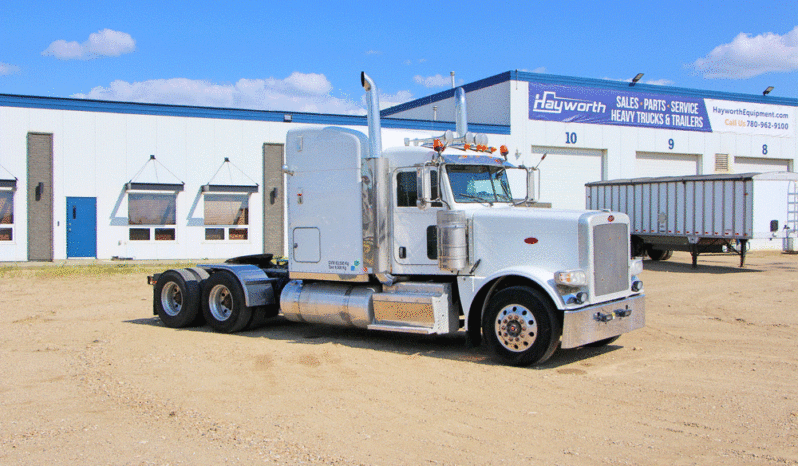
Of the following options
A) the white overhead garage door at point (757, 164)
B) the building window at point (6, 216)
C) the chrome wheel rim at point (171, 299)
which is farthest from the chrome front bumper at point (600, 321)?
the white overhead garage door at point (757, 164)

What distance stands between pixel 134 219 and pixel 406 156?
61.9 ft

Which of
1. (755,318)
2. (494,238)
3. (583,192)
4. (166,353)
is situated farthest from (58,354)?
(583,192)

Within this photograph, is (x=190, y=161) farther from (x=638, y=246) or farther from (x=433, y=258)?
(x=433, y=258)

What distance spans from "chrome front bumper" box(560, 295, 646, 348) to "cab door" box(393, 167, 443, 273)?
2118 mm

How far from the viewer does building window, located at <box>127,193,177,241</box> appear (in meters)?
25.1

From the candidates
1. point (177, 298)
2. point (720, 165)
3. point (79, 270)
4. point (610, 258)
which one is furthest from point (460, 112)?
point (720, 165)

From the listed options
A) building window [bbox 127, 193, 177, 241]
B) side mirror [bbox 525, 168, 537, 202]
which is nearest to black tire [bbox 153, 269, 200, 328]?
side mirror [bbox 525, 168, 537, 202]

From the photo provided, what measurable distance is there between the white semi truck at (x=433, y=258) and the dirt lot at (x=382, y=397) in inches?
19.2

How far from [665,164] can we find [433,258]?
29171mm

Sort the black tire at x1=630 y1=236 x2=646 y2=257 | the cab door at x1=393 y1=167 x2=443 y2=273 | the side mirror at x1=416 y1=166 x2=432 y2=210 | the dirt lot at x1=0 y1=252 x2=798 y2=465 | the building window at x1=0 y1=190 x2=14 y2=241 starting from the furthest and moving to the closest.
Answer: the black tire at x1=630 y1=236 x2=646 y2=257 → the building window at x1=0 y1=190 x2=14 y2=241 → the cab door at x1=393 y1=167 x2=443 y2=273 → the side mirror at x1=416 y1=166 x2=432 y2=210 → the dirt lot at x1=0 y1=252 x2=798 y2=465

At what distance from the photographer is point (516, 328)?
8.00 metres

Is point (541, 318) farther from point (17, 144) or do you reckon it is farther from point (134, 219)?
point (17, 144)

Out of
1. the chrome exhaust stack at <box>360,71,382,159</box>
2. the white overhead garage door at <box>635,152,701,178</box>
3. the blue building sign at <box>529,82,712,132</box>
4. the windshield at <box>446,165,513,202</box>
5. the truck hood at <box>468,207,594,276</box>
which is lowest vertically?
the truck hood at <box>468,207,594,276</box>

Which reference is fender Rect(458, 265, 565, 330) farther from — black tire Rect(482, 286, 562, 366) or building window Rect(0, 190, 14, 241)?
building window Rect(0, 190, 14, 241)
